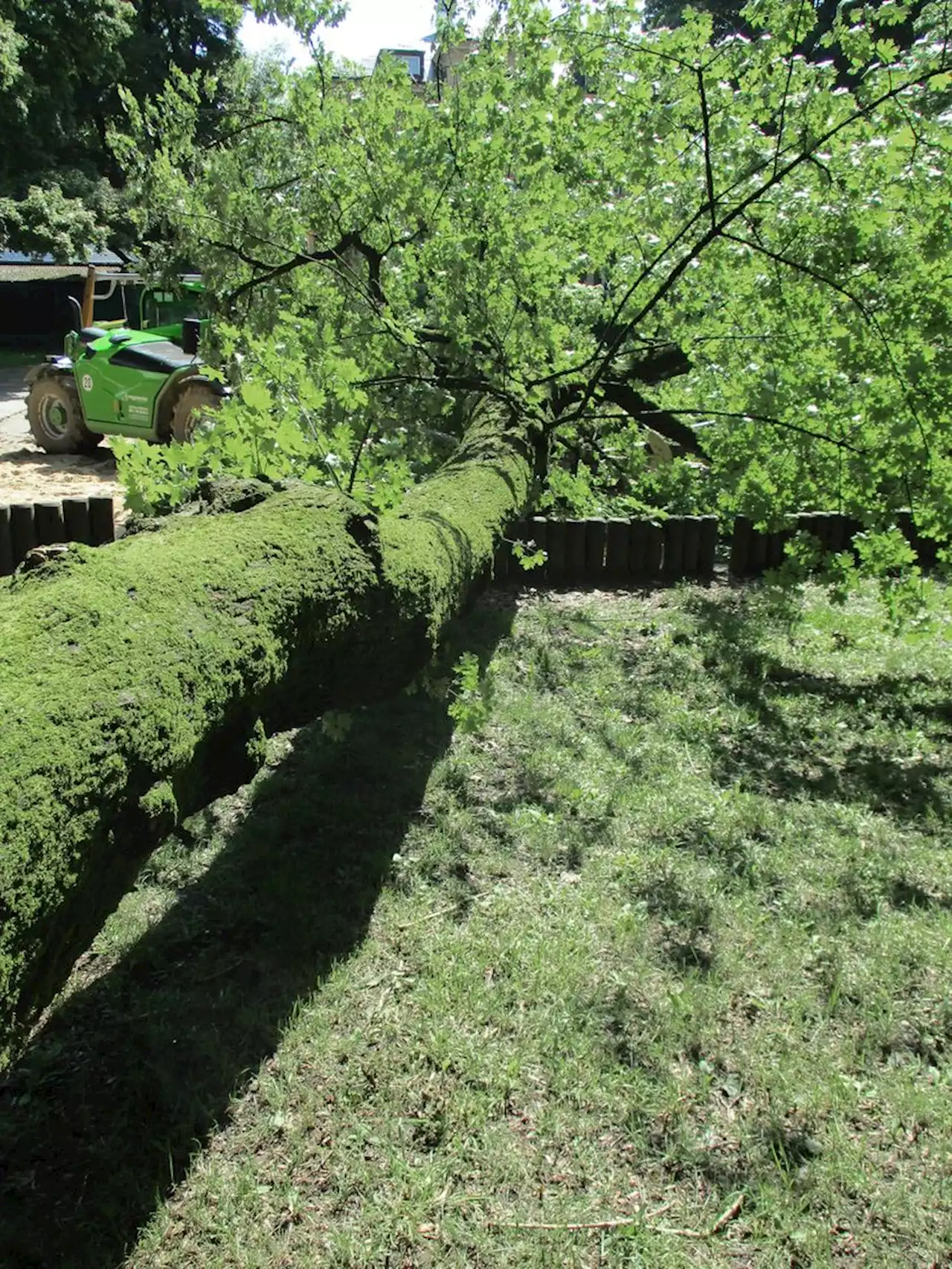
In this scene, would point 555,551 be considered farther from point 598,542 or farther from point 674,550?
point 674,550

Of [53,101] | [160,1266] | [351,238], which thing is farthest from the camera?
[53,101]

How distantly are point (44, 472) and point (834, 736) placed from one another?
10557 millimetres

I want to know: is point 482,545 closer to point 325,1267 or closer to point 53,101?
point 325,1267

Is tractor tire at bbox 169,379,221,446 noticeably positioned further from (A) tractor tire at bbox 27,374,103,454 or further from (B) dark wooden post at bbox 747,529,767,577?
(B) dark wooden post at bbox 747,529,767,577

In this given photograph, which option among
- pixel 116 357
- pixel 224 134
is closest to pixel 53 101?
pixel 116 357

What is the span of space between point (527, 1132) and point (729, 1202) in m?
0.53

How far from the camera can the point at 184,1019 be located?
2.89m

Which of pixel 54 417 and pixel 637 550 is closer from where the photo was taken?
pixel 637 550

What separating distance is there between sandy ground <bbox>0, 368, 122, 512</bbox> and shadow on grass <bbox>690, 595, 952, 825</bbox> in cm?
683

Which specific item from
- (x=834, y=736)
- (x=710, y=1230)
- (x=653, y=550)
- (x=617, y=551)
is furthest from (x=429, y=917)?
(x=653, y=550)

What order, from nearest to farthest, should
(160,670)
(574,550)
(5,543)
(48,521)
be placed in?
(160,670), (5,543), (48,521), (574,550)

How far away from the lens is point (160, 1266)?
7.09 feet

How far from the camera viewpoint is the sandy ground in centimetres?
1072

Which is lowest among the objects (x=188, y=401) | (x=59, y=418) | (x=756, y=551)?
(x=756, y=551)
